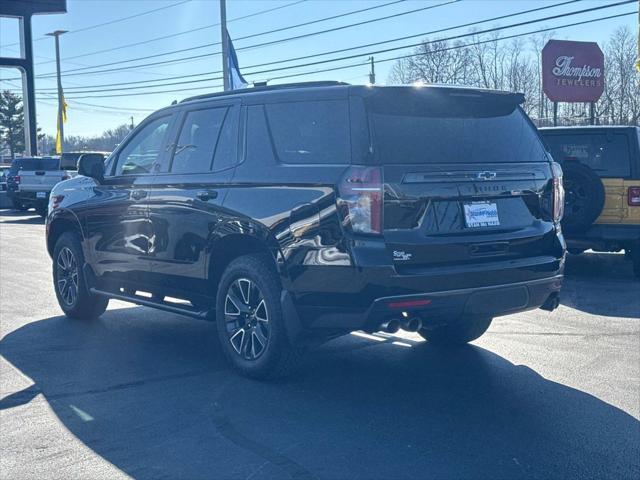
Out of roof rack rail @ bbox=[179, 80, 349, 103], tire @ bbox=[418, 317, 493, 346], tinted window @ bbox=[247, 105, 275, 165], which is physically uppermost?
roof rack rail @ bbox=[179, 80, 349, 103]

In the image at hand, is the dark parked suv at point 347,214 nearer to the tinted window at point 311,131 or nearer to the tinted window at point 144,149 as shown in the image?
the tinted window at point 311,131

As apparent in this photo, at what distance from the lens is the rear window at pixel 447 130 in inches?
214

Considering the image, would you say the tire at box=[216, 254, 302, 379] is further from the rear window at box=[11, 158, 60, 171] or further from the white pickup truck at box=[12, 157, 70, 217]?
the rear window at box=[11, 158, 60, 171]

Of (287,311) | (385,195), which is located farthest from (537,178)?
(287,311)

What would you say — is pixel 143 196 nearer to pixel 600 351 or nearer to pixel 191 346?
pixel 191 346

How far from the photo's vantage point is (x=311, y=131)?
5793mm

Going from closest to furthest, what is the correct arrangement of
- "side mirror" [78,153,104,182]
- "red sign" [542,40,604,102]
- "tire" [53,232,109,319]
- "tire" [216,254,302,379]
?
"tire" [216,254,302,379], "side mirror" [78,153,104,182], "tire" [53,232,109,319], "red sign" [542,40,604,102]

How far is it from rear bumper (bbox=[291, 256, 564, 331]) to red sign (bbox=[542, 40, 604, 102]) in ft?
113

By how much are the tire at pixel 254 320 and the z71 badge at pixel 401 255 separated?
101cm

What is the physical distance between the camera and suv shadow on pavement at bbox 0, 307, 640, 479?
175 inches

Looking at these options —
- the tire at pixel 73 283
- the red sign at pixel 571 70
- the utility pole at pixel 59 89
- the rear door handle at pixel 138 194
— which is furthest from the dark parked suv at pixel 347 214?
the utility pole at pixel 59 89

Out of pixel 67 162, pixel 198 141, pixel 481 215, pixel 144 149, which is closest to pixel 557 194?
pixel 481 215

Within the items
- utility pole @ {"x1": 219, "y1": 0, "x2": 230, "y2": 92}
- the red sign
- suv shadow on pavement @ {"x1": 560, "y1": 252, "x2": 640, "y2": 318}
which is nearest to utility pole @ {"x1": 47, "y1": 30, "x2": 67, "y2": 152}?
utility pole @ {"x1": 219, "y1": 0, "x2": 230, "y2": 92}

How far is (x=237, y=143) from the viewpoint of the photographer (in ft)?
20.9
